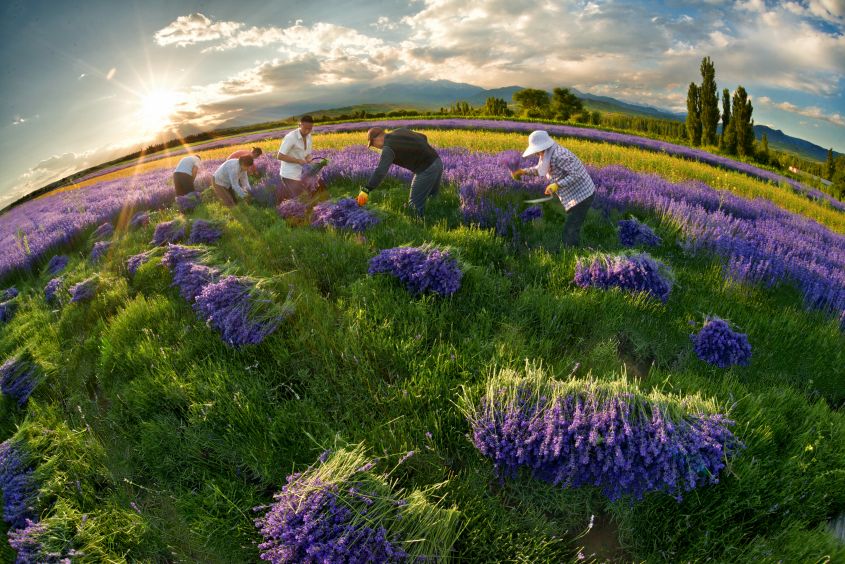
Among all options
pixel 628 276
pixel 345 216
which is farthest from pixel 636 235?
pixel 345 216

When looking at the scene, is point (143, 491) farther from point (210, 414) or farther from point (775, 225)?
point (775, 225)

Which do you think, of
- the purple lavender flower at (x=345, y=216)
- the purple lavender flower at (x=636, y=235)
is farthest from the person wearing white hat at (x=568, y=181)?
the purple lavender flower at (x=345, y=216)

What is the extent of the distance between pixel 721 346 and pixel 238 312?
397 cm

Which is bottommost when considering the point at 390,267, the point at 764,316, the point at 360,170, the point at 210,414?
the point at 210,414

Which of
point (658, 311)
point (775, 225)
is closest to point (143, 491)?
point (658, 311)

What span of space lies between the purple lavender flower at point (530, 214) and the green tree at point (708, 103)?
4387cm

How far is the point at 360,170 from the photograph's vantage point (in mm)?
8352

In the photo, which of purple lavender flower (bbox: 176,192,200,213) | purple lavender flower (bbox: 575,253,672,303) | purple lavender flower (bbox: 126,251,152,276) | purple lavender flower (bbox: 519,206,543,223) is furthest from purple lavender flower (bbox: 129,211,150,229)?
purple lavender flower (bbox: 575,253,672,303)

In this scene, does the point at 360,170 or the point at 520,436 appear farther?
the point at 360,170

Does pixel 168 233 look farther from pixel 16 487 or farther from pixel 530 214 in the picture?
pixel 530 214

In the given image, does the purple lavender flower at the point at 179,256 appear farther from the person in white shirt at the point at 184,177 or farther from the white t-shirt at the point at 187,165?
the white t-shirt at the point at 187,165

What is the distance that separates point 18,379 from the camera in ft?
12.5

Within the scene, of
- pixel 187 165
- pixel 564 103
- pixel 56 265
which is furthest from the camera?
pixel 564 103

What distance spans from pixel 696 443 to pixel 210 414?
3.01 meters
